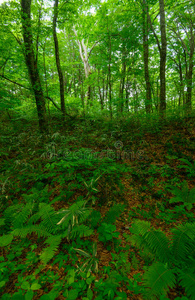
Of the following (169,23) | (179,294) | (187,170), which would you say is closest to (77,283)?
(179,294)

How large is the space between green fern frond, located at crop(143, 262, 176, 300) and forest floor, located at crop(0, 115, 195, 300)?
9 cm

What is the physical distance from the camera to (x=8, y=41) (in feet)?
18.9

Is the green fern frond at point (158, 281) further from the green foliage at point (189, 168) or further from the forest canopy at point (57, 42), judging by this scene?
the forest canopy at point (57, 42)

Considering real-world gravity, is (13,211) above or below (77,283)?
above

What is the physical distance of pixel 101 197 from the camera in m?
3.29

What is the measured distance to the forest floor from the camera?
1.61m

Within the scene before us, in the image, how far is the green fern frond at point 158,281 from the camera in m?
1.36

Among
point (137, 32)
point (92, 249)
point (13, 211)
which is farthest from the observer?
point (137, 32)

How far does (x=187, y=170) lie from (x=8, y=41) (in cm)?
874

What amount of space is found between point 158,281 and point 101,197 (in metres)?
1.97

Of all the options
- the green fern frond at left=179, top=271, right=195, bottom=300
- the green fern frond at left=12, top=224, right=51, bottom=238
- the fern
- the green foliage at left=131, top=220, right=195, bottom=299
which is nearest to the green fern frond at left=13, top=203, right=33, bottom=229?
the fern

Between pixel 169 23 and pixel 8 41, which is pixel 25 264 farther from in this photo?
pixel 169 23

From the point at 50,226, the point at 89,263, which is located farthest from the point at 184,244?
the point at 50,226

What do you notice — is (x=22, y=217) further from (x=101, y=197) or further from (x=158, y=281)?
(x=158, y=281)
